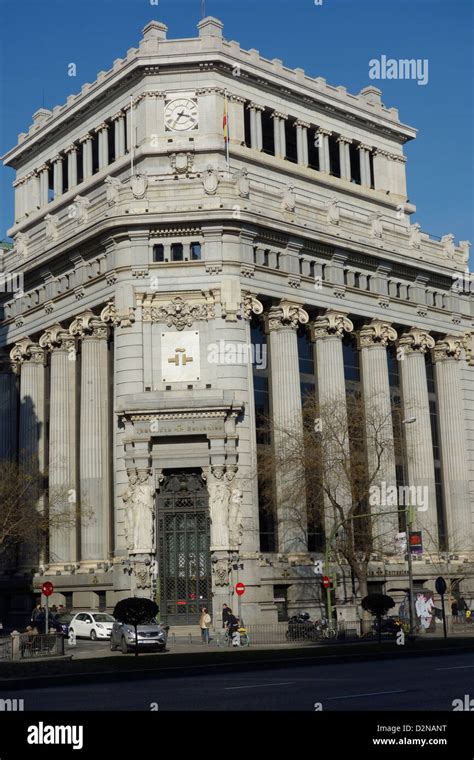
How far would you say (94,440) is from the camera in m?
63.4

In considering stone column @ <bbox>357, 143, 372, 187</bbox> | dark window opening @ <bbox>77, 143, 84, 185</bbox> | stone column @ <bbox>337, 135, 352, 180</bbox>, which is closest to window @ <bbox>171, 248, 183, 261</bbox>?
dark window opening @ <bbox>77, 143, 84, 185</bbox>

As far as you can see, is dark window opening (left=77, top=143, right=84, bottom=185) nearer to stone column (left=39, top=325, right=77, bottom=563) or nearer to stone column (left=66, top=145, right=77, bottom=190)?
stone column (left=66, top=145, right=77, bottom=190)

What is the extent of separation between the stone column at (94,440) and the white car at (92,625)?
6841 mm

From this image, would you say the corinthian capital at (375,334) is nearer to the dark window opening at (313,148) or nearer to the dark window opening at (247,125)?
the dark window opening at (313,148)

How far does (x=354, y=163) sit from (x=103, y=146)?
774 inches

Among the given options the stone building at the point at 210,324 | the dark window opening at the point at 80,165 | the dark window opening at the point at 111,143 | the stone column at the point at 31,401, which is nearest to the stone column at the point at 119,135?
the stone building at the point at 210,324

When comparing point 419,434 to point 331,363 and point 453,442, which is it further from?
point 331,363

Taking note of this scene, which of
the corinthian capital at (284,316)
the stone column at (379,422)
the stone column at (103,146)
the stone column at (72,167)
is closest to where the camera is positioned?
the stone column at (379,422)

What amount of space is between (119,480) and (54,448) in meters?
8.29

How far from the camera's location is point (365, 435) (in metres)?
→ 60.4

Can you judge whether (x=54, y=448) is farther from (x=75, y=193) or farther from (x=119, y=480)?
(x=75, y=193)

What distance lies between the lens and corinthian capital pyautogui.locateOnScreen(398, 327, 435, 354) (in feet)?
236

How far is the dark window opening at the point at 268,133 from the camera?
7425cm

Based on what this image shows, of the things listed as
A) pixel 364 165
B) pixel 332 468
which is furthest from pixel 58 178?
pixel 332 468
